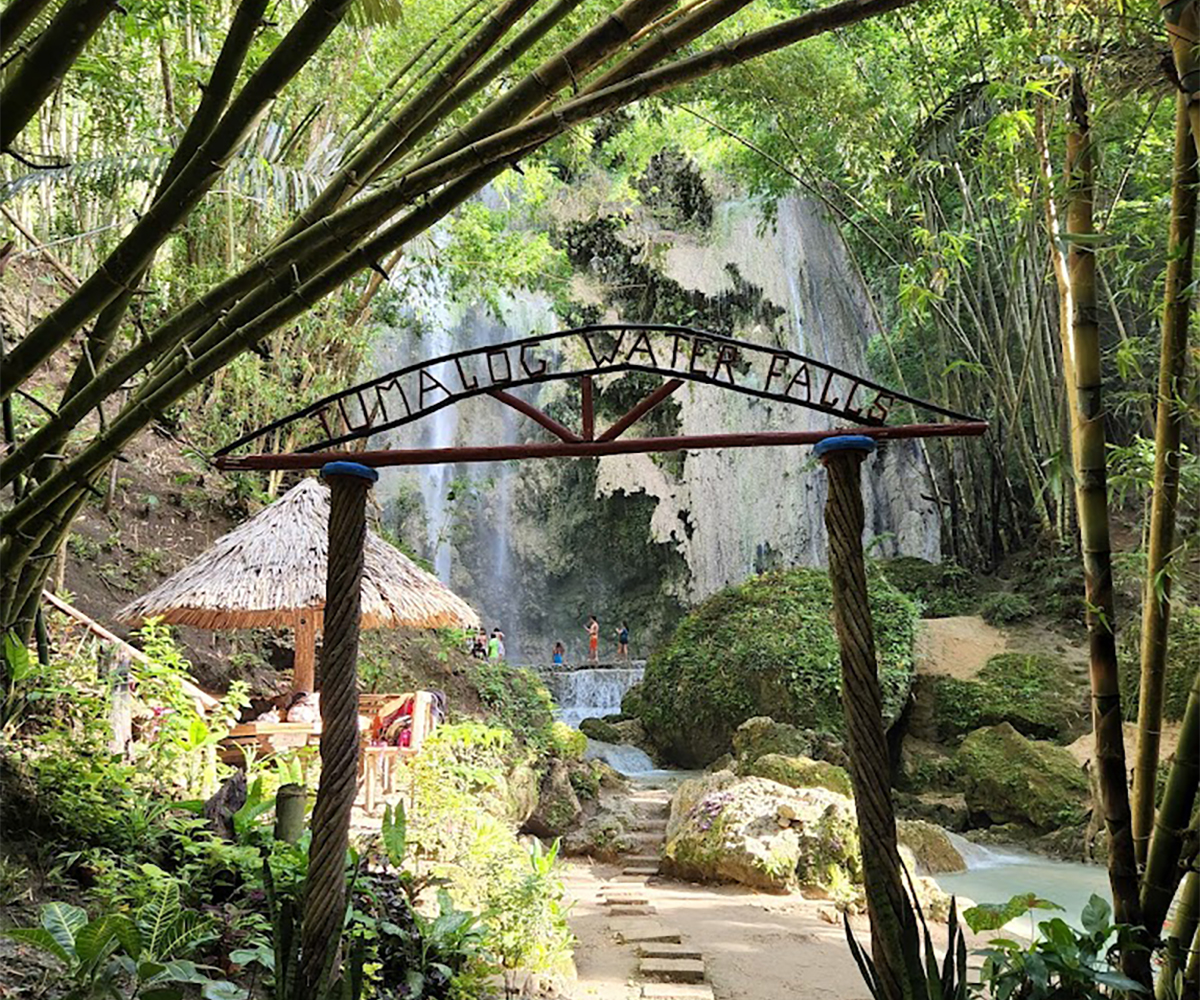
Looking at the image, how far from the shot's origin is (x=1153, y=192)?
13.6 feet

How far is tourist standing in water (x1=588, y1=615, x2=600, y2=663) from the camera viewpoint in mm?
17297

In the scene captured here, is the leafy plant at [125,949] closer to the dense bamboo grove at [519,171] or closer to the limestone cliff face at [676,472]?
the dense bamboo grove at [519,171]

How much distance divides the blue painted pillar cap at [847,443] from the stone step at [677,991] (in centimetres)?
253

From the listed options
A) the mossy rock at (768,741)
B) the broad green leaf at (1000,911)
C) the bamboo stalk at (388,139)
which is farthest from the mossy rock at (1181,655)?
the bamboo stalk at (388,139)

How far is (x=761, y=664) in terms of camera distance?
1112 cm

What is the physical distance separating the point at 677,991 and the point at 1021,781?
20.3 feet

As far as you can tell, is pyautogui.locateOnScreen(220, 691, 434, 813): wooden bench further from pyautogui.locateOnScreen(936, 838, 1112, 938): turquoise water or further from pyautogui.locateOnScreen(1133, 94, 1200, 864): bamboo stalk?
pyautogui.locateOnScreen(1133, 94, 1200, 864): bamboo stalk

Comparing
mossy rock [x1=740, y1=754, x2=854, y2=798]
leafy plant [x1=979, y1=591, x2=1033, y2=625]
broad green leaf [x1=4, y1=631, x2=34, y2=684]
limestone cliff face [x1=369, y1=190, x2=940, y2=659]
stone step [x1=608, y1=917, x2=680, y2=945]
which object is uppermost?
limestone cliff face [x1=369, y1=190, x2=940, y2=659]

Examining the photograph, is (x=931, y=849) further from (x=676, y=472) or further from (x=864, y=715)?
(x=676, y=472)

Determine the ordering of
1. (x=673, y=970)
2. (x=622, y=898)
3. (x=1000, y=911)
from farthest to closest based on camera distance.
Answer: (x=622, y=898), (x=673, y=970), (x=1000, y=911)

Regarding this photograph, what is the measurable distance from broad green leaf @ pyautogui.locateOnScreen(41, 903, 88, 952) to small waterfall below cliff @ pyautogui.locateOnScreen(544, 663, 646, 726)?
12773 millimetres

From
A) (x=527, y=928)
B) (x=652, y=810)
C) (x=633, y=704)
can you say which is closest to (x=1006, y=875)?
(x=652, y=810)

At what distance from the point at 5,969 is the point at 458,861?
2536 mm

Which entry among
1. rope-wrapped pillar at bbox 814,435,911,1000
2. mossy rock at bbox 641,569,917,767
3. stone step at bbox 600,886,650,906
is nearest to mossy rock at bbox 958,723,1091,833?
mossy rock at bbox 641,569,917,767
